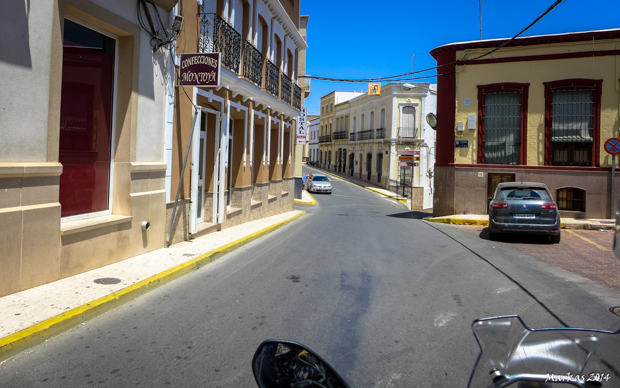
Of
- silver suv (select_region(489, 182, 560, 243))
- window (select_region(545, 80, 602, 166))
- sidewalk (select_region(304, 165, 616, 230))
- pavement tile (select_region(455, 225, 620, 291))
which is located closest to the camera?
pavement tile (select_region(455, 225, 620, 291))

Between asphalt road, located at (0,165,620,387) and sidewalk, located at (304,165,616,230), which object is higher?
sidewalk, located at (304,165,616,230)

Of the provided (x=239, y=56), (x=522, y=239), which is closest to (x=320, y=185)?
(x=522, y=239)

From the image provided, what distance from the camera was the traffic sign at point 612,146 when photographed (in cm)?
1579

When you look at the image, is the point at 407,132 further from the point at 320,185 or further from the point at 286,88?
the point at 286,88

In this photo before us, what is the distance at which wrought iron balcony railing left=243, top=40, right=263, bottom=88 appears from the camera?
12992 millimetres

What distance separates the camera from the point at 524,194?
40.7ft

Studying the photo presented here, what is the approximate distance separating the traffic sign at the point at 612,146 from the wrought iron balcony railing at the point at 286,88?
1125cm

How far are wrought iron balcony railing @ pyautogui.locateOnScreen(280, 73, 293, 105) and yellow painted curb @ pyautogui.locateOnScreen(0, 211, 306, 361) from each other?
10669 mm

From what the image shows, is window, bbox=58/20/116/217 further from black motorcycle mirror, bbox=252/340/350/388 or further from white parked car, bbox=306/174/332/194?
white parked car, bbox=306/174/332/194

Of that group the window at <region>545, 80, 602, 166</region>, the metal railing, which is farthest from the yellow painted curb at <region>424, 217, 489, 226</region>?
the metal railing

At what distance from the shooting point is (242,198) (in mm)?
14117

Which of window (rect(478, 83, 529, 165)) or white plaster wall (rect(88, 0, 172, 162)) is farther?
window (rect(478, 83, 529, 165))

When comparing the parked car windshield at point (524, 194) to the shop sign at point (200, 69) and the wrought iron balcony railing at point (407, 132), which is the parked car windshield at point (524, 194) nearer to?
the shop sign at point (200, 69)

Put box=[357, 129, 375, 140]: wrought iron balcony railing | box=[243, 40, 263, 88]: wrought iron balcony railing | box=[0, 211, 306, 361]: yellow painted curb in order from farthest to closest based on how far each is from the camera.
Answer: box=[357, 129, 375, 140]: wrought iron balcony railing, box=[243, 40, 263, 88]: wrought iron balcony railing, box=[0, 211, 306, 361]: yellow painted curb
